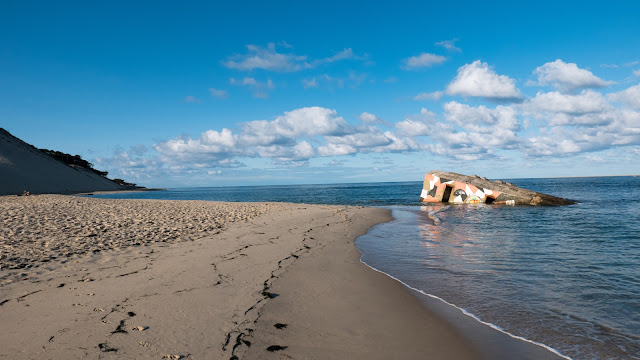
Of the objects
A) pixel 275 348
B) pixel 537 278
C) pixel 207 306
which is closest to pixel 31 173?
pixel 207 306

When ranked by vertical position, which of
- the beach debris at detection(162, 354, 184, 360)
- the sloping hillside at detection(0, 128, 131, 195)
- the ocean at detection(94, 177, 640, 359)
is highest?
the sloping hillside at detection(0, 128, 131, 195)

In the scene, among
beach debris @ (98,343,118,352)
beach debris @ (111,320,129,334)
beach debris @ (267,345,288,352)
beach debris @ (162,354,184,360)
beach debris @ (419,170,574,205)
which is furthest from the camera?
beach debris @ (419,170,574,205)

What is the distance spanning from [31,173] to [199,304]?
67406mm

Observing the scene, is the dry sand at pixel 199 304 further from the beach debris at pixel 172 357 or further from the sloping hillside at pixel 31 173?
the sloping hillside at pixel 31 173

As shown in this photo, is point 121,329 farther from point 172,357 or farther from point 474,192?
point 474,192

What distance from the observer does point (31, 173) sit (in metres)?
52.9

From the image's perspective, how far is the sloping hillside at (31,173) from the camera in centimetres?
4688

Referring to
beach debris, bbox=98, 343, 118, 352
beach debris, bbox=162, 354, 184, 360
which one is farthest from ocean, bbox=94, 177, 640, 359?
beach debris, bbox=98, 343, 118, 352

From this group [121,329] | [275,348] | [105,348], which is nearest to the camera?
[105,348]

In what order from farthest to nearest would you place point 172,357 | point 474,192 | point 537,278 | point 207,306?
point 474,192 < point 537,278 < point 207,306 < point 172,357

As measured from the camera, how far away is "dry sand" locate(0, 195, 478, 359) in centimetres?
368

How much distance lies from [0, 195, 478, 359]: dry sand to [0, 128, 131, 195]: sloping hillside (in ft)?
167

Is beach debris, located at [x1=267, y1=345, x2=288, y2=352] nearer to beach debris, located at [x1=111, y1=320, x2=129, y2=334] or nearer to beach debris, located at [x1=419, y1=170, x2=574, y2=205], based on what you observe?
beach debris, located at [x1=111, y1=320, x2=129, y2=334]

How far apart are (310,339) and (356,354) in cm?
65
